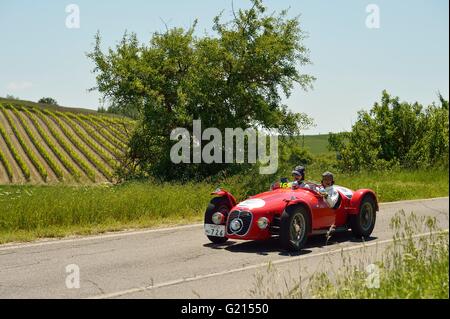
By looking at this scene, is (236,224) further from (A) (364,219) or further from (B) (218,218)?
(A) (364,219)

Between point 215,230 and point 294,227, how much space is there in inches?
60.5

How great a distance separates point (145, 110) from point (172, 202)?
45.5 ft

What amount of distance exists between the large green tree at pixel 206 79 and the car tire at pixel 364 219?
1635 centimetres

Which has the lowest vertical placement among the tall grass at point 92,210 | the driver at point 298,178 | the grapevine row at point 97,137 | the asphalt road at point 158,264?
the asphalt road at point 158,264

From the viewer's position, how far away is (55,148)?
5478 cm

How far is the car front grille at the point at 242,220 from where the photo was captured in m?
9.94

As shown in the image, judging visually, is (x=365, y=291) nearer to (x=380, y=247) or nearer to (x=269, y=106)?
(x=380, y=247)

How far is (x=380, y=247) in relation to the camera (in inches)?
412

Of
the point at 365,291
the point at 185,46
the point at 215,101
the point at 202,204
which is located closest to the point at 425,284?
the point at 365,291

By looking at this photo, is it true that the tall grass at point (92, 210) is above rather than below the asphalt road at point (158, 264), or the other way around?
above

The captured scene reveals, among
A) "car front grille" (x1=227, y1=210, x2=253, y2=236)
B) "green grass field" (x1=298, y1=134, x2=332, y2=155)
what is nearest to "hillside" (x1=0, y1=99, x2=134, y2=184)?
"car front grille" (x1=227, y1=210, x2=253, y2=236)

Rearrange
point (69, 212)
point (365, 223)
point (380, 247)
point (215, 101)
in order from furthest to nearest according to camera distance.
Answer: point (215, 101) → point (69, 212) → point (365, 223) → point (380, 247)

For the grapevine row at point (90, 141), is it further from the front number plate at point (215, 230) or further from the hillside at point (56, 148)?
the front number plate at point (215, 230)

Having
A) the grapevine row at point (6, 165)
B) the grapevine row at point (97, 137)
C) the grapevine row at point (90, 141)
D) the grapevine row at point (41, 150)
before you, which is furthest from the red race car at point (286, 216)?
the grapevine row at point (97, 137)
